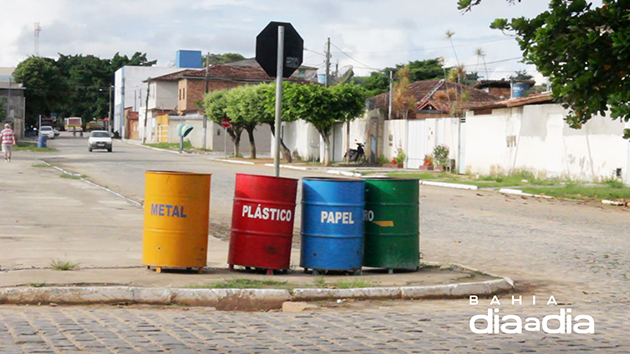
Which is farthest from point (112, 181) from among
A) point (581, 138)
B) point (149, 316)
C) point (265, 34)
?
point (149, 316)

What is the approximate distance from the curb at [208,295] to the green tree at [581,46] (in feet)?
7.82

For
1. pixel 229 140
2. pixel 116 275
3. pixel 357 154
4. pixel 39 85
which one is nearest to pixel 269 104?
pixel 357 154

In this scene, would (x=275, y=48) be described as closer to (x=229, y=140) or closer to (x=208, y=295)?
(x=208, y=295)

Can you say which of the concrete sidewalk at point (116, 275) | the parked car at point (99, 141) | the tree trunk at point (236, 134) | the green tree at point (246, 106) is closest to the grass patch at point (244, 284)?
the concrete sidewalk at point (116, 275)

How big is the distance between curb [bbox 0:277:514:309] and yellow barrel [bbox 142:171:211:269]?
943 mm

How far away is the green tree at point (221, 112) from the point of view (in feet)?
180

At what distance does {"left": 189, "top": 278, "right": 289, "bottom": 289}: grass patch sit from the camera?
310 inches

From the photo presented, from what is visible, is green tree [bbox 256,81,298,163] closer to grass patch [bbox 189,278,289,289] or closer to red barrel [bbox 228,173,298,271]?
red barrel [bbox 228,173,298,271]

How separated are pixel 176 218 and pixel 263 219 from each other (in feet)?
3.04

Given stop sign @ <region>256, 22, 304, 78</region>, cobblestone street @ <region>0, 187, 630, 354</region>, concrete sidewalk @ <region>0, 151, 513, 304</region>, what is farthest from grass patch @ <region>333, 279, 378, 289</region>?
stop sign @ <region>256, 22, 304, 78</region>

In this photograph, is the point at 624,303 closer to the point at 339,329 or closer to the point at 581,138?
the point at 339,329

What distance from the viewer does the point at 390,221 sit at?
29.3ft

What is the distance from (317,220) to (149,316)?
7.85ft

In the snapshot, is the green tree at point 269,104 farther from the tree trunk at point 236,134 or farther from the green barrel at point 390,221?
the green barrel at point 390,221
